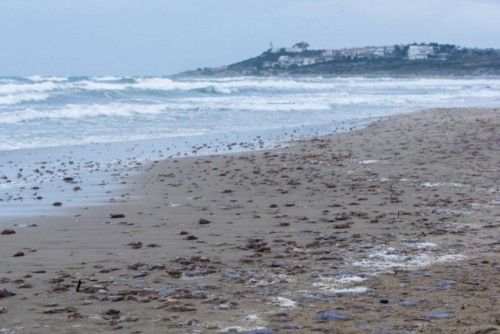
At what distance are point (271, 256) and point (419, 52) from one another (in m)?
119

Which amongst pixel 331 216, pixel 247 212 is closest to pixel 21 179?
pixel 247 212

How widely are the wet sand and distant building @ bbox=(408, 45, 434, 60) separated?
4249 inches

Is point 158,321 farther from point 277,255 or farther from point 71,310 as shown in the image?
point 277,255

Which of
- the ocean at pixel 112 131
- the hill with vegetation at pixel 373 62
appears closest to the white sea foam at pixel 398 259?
the ocean at pixel 112 131

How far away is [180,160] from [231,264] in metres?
7.90

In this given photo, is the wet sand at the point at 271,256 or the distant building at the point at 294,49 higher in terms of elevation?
the distant building at the point at 294,49

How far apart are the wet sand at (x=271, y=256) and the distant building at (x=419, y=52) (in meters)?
108

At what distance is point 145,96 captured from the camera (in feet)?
119

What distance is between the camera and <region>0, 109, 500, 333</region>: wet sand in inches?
162

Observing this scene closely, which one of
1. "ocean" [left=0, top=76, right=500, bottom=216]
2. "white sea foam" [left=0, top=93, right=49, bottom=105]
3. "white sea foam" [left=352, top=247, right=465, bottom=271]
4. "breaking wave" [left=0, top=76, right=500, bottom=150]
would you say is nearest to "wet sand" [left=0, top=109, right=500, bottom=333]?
"white sea foam" [left=352, top=247, right=465, bottom=271]

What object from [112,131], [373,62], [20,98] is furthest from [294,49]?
[112,131]

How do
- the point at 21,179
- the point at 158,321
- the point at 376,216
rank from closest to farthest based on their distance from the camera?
1. the point at 158,321
2. the point at 376,216
3. the point at 21,179

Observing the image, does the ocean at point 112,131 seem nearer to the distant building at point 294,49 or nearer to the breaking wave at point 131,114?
the breaking wave at point 131,114

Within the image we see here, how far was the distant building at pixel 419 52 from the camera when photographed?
11600cm
